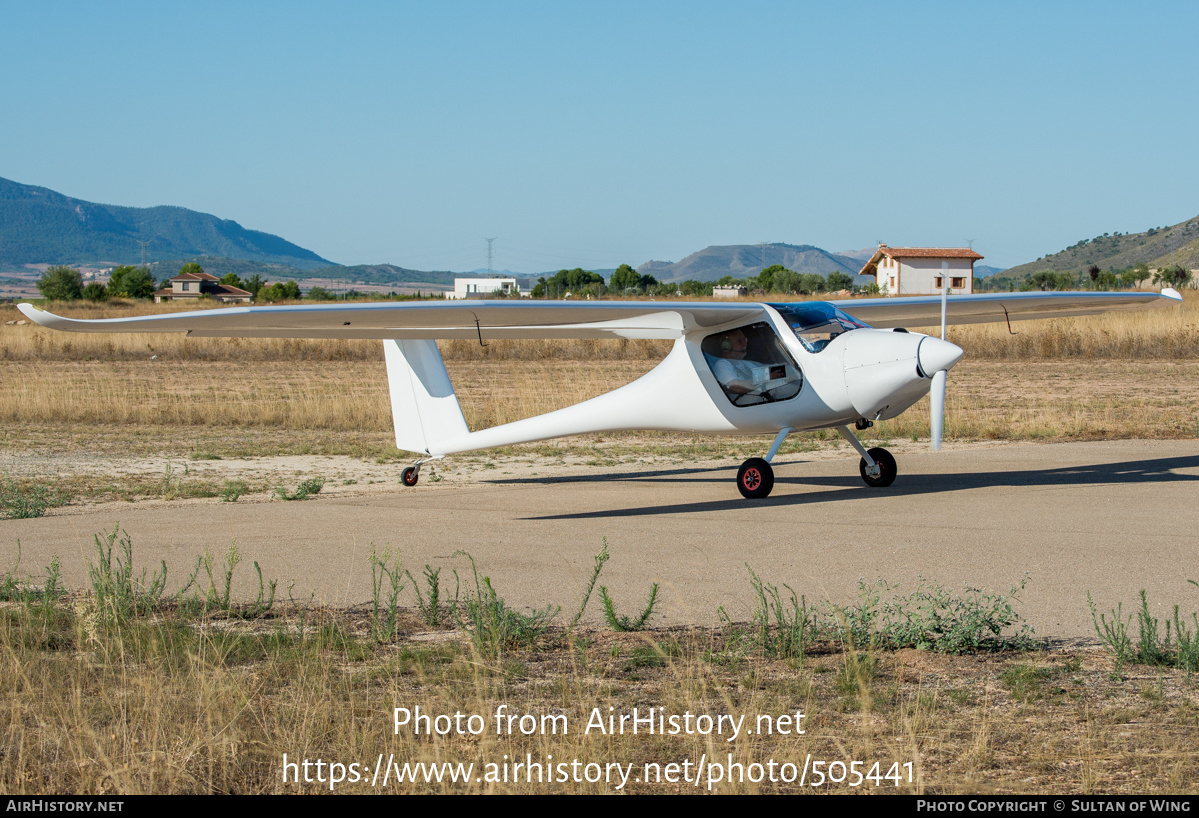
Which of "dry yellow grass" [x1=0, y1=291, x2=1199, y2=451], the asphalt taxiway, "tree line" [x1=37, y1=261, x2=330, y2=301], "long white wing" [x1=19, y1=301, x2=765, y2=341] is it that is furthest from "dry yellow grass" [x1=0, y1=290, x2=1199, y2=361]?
"tree line" [x1=37, y1=261, x2=330, y2=301]

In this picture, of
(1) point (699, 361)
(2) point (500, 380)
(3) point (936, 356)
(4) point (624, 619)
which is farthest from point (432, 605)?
(2) point (500, 380)

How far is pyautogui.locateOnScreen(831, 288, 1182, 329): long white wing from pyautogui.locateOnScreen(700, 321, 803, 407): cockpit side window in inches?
75.2

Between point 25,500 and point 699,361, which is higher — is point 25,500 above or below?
below

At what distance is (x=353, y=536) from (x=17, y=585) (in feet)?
9.94

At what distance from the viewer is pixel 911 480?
13.7 metres

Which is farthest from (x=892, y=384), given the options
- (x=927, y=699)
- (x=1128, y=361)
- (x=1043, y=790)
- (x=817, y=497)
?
(x=1128, y=361)

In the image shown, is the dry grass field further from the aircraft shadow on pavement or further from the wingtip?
the aircraft shadow on pavement

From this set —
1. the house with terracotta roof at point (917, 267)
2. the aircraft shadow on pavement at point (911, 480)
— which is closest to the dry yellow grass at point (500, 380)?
the aircraft shadow on pavement at point (911, 480)

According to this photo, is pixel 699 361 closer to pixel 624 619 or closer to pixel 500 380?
pixel 624 619

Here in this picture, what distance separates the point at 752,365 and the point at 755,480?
142cm

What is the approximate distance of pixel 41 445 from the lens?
1827 centimetres

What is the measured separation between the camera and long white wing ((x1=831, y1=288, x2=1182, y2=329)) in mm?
14977

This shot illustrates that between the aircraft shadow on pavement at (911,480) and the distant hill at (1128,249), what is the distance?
151m

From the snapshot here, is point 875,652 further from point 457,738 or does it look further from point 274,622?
point 274,622
